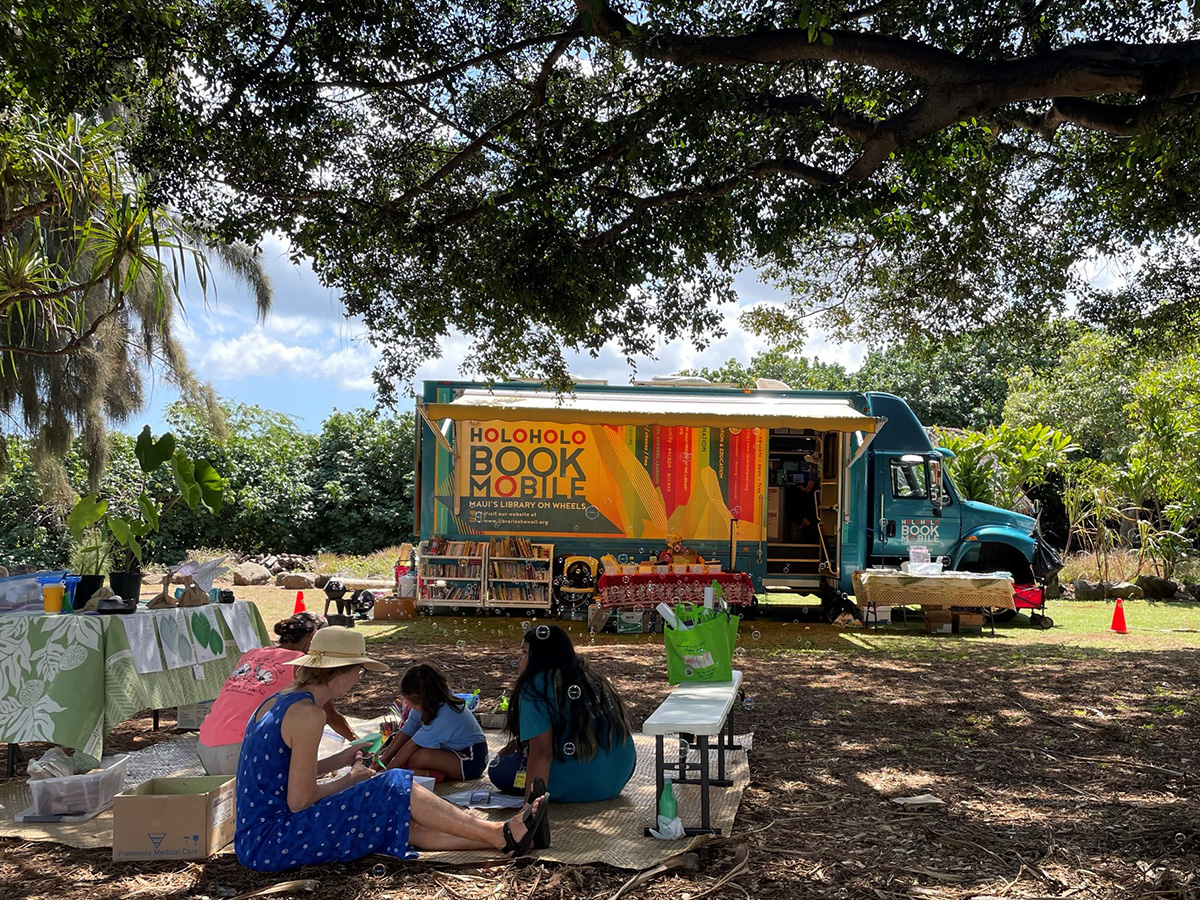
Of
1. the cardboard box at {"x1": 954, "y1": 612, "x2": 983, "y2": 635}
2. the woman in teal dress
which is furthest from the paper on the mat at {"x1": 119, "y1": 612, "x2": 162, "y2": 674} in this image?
the cardboard box at {"x1": 954, "y1": 612, "x2": 983, "y2": 635}

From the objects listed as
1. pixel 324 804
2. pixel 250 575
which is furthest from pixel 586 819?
pixel 250 575

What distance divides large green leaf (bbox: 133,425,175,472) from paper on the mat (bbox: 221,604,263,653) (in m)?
1.03

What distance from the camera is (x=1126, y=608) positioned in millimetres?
14617

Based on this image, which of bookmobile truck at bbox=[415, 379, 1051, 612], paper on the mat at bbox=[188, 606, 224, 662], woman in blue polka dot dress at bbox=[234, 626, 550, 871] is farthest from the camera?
bookmobile truck at bbox=[415, 379, 1051, 612]

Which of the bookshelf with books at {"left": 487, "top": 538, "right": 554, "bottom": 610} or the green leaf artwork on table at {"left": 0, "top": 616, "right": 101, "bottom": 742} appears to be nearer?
the green leaf artwork on table at {"left": 0, "top": 616, "right": 101, "bottom": 742}

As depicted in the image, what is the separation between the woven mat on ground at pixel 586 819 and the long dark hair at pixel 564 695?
32cm

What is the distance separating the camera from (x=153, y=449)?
5484 mm

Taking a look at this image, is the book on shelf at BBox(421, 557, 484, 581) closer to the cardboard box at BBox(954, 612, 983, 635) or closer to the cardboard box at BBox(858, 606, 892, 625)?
the cardboard box at BBox(858, 606, 892, 625)

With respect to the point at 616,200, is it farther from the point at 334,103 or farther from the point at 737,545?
the point at 737,545

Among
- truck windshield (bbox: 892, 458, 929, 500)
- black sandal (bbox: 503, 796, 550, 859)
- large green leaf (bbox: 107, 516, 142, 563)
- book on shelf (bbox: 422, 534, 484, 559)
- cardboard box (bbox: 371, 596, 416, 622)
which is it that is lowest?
black sandal (bbox: 503, 796, 550, 859)

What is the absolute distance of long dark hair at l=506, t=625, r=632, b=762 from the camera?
4355 millimetres

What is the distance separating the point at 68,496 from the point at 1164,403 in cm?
1724

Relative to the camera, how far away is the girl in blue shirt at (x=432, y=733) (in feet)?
16.3

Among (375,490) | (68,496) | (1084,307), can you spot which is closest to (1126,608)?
(1084,307)
